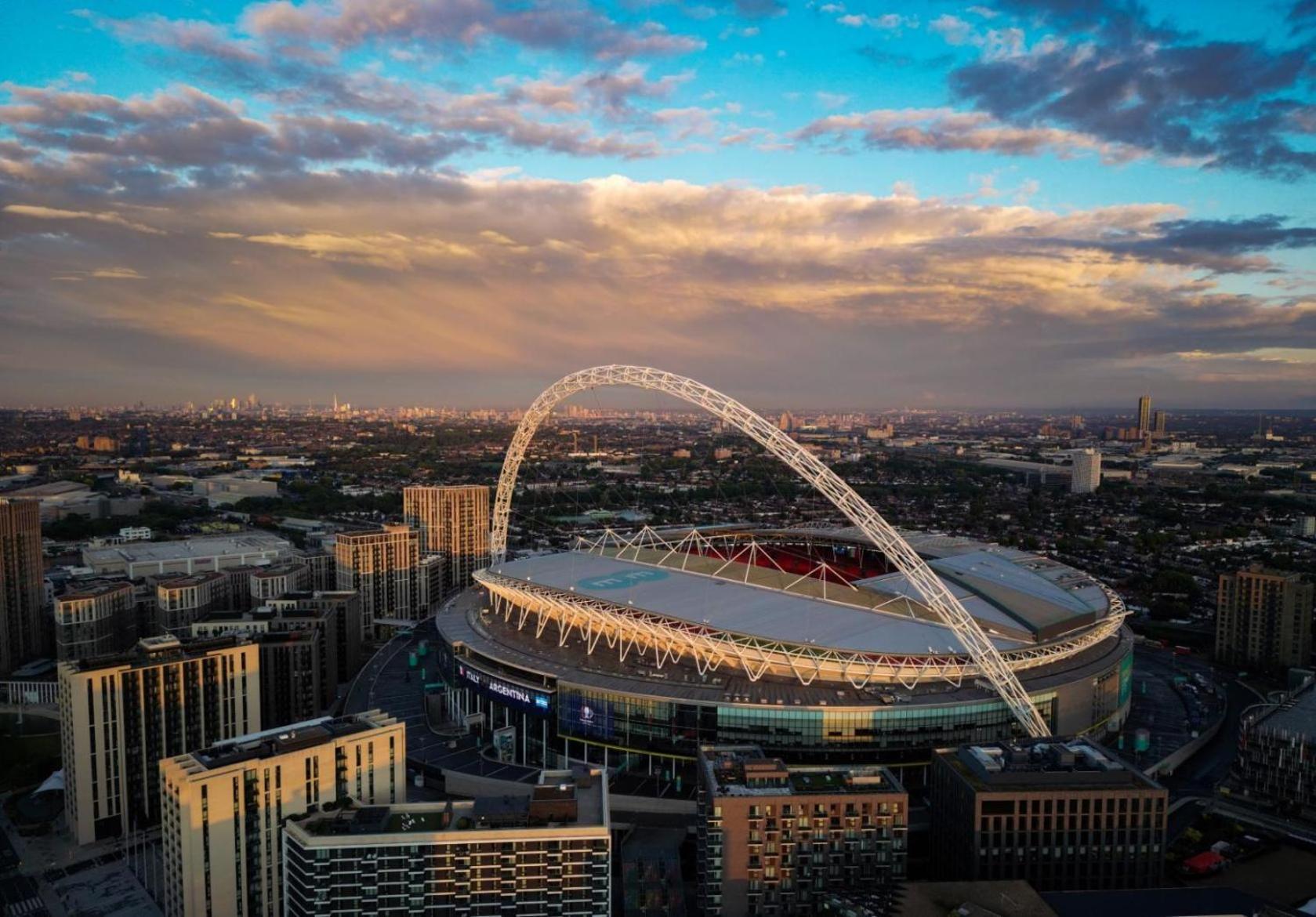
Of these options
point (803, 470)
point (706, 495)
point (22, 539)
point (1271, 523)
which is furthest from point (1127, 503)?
point (22, 539)

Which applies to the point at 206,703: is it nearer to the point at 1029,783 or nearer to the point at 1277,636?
the point at 1029,783

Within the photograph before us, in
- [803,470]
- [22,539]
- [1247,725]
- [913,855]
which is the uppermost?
[803,470]

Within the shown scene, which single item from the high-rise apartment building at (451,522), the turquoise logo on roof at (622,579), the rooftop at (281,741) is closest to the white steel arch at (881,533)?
the turquoise logo on roof at (622,579)

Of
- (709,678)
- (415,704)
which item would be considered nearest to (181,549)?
(415,704)

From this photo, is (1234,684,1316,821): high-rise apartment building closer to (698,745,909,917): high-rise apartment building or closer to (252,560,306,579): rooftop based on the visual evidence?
(698,745,909,917): high-rise apartment building

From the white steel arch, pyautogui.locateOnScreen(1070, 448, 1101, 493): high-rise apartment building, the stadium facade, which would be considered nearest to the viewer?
the white steel arch

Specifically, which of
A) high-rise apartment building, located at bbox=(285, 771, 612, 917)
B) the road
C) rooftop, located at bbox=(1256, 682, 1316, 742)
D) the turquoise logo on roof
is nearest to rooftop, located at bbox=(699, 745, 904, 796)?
high-rise apartment building, located at bbox=(285, 771, 612, 917)
